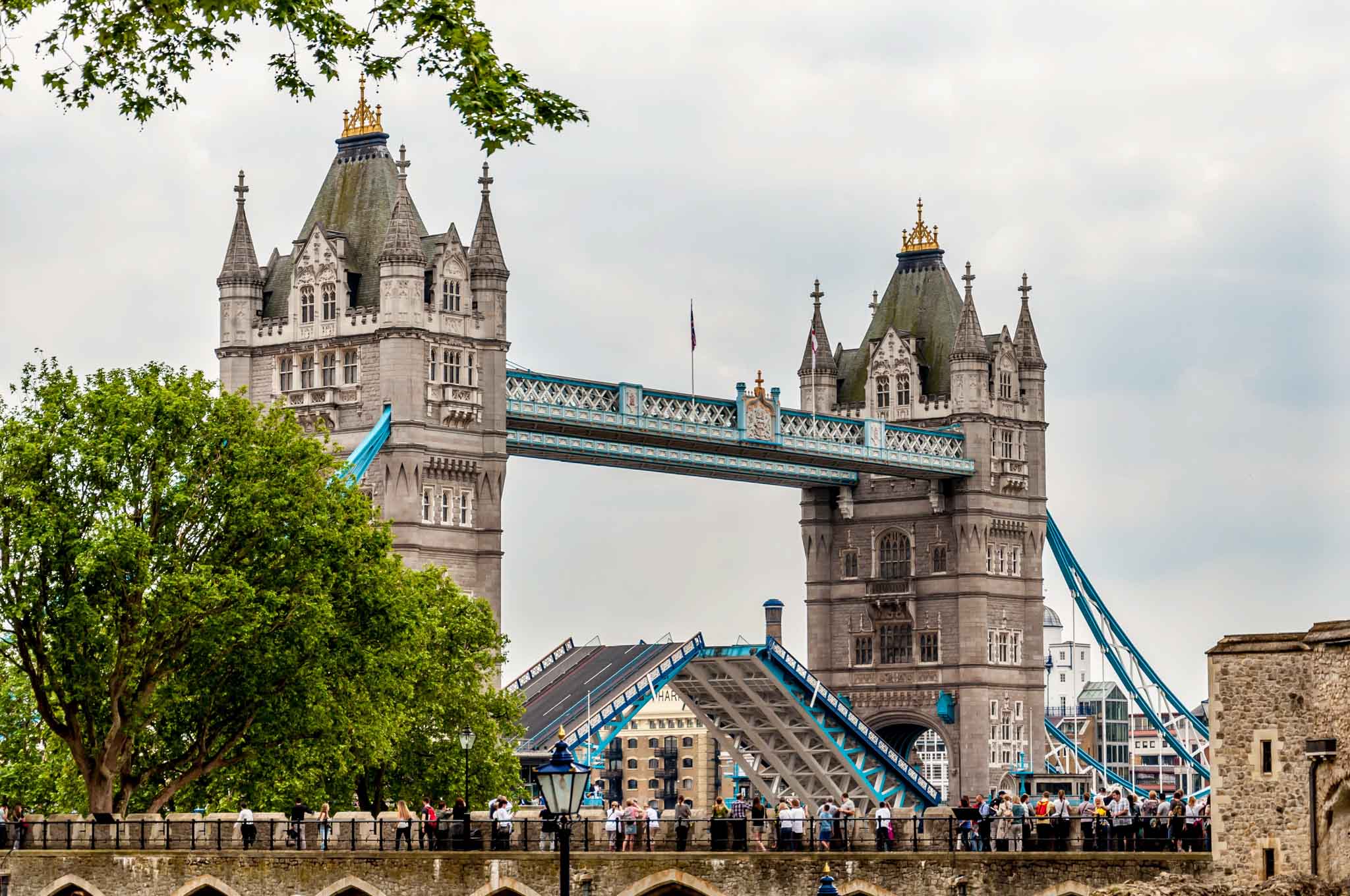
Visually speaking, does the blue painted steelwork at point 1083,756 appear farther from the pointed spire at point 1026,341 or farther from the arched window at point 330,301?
the arched window at point 330,301

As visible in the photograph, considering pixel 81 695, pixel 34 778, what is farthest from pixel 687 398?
pixel 81 695

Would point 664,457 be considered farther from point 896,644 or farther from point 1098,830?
point 1098,830

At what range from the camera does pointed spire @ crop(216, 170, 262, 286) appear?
7744cm

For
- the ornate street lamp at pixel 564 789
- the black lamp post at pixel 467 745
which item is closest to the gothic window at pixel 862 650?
the black lamp post at pixel 467 745

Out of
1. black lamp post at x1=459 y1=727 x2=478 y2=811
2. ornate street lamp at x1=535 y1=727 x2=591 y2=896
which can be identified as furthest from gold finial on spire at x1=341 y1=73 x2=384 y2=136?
ornate street lamp at x1=535 y1=727 x2=591 y2=896

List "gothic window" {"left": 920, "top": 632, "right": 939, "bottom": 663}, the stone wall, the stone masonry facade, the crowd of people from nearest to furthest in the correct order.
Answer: the stone masonry facade → the crowd of people → the stone wall → "gothic window" {"left": 920, "top": 632, "right": 939, "bottom": 663}

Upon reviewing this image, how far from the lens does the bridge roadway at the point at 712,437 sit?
79000 millimetres

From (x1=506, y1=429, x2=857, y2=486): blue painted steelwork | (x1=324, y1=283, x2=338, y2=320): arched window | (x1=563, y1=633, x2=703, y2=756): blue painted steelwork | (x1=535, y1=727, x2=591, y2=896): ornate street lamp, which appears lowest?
(x1=535, y1=727, x2=591, y2=896): ornate street lamp

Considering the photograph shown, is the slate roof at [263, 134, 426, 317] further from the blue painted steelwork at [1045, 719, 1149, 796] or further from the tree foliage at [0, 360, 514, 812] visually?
the blue painted steelwork at [1045, 719, 1149, 796]

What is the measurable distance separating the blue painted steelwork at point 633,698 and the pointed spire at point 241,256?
58.1 ft

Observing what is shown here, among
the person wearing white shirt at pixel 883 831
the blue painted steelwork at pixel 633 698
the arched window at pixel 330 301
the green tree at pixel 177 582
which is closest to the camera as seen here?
the person wearing white shirt at pixel 883 831

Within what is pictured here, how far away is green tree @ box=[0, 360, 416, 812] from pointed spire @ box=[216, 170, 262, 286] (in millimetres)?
26455

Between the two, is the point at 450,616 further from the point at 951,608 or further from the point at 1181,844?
the point at 951,608

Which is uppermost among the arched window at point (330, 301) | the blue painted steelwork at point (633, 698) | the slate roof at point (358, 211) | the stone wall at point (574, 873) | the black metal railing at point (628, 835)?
the slate roof at point (358, 211)
